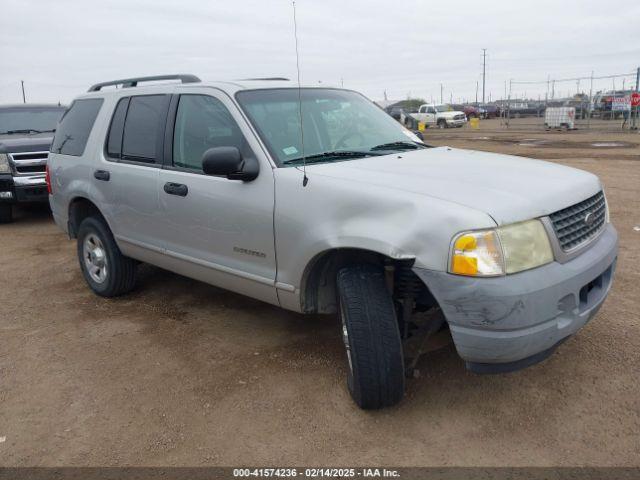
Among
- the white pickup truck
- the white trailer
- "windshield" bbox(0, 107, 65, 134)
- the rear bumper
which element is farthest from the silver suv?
the white pickup truck

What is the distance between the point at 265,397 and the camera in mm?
3365

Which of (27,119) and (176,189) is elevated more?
(27,119)

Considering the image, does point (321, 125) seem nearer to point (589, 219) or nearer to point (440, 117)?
point (589, 219)

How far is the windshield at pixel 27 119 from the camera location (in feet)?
32.1

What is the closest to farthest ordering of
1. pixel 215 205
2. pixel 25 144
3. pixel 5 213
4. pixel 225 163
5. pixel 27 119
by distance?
1. pixel 225 163
2. pixel 215 205
3. pixel 25 144
4. pixel 5 213
5. pixel 27 119

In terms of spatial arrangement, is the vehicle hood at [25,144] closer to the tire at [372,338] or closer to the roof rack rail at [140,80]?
the roof rack rail at [140,80]

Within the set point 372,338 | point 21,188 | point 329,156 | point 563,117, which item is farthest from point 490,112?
point 372,338

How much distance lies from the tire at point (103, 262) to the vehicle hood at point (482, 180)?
2355 mm

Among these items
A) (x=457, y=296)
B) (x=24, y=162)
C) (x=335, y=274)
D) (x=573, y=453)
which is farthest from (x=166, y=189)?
(x=24, y=162)

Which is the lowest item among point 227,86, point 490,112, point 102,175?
point 490,112

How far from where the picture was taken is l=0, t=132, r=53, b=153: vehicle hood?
8633mm

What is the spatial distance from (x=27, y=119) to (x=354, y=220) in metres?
9.02

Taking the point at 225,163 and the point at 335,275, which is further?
the point at 335,275

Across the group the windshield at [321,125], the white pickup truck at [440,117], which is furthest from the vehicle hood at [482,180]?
the white pickup truck at [440,117]
